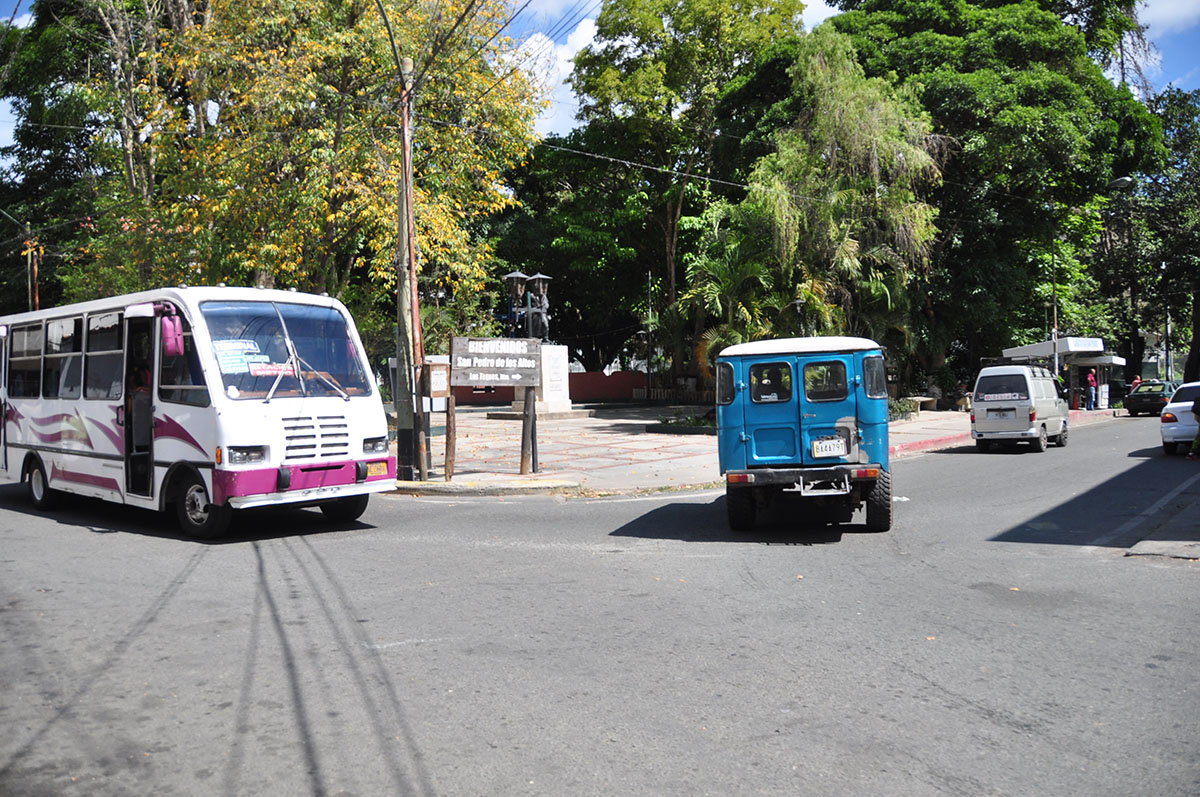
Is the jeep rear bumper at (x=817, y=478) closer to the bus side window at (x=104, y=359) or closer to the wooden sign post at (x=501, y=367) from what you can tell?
the wooden sign post at (x=501, y=367)

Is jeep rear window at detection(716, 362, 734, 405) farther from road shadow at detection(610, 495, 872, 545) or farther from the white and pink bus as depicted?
the white and pink bus

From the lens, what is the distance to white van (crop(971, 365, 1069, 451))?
2075 centimetres

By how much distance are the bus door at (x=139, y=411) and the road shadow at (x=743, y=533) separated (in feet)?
18.5

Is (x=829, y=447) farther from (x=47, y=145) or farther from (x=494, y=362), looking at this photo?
(x=47, y=145)

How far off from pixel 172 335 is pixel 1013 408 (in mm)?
17272

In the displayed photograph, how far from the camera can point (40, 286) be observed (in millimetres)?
43969

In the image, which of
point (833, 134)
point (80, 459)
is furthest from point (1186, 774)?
point (833, 134)

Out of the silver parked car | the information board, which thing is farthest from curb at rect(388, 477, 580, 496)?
the silver parked car

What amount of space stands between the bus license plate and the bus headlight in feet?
19.7

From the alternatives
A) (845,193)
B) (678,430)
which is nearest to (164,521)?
(678,430)

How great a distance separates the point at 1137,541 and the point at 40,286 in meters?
46.9

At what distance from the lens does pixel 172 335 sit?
34.6 feet

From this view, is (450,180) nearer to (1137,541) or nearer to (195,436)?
(195,436)

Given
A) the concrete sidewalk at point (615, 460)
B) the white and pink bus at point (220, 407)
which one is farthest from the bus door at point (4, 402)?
the concrete sidewalk at point (615, 460)
